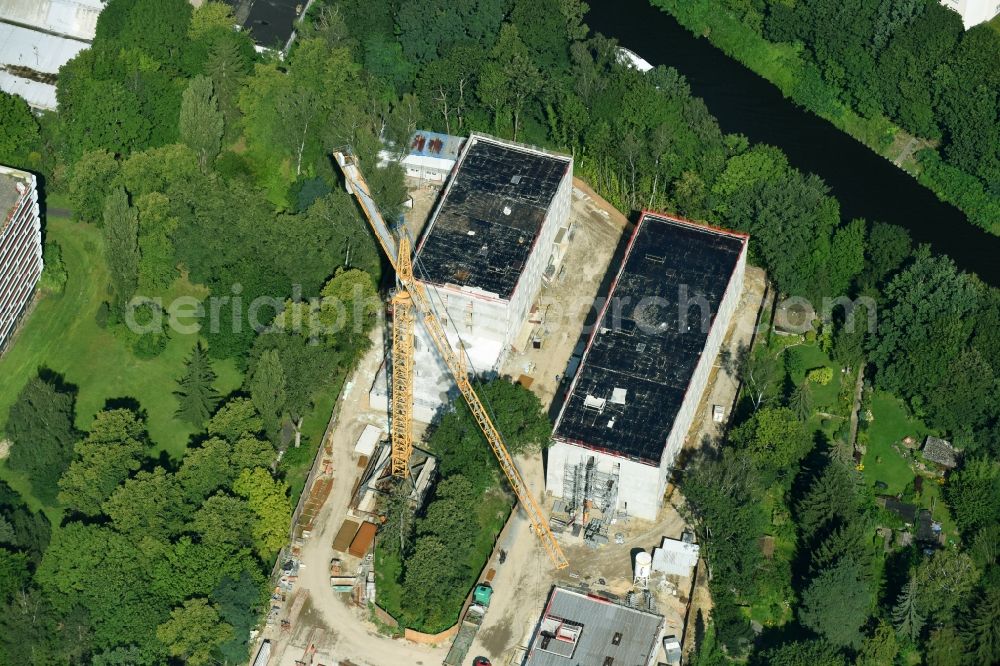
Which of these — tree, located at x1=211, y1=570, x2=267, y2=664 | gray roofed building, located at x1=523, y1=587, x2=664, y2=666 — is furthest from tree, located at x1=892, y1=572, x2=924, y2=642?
tree, located at x1=211, y1=570, x2=267, y2=664

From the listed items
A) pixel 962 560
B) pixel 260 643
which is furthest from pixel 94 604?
pixel 962 560

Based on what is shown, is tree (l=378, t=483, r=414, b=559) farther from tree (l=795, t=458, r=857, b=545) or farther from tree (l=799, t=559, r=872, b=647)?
tree (l=795, t=458, r=857, b=545)

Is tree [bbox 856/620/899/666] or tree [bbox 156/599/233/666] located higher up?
tree [bbox 856/620/899/666]

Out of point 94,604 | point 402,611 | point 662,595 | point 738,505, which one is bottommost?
point 94,604

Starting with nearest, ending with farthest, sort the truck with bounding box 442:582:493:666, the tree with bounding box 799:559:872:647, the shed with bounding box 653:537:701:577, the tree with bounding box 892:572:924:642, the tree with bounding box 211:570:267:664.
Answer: the tree with bounding box 799:559:872:647, the tree with bounding box 211:570:267:664, the tree with bounding box 892:572:924:642, the truck with bounding box 442:582:493:666, the shed with bounding box 653:537:701:577

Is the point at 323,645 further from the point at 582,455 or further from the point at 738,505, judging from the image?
the point at 738,505

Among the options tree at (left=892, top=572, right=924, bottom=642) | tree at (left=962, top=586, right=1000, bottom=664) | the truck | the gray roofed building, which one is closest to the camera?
the gray roofed building

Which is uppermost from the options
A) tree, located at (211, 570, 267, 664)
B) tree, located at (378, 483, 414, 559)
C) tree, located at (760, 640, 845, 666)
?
tree, located at (760, 640, 845, 666)
